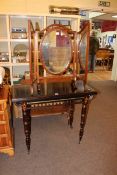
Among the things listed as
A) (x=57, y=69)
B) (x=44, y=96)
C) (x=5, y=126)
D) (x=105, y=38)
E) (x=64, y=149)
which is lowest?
(x=64, y=149)

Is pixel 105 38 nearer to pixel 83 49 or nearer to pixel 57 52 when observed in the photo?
pixel 83 49

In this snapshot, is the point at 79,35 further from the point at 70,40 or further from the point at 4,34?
the point at 4,34

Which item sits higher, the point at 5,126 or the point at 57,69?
the point at 57,69

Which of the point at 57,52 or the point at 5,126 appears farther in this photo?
the point at 57,52

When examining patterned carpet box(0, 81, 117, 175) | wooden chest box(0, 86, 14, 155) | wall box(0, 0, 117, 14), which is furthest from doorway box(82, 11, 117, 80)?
wooden chest box(0, 86, 14, 155)

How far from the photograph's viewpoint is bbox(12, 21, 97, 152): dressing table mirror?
1.78 metres

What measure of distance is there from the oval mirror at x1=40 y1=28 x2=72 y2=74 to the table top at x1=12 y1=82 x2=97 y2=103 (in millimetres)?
243

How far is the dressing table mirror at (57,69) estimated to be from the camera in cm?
178

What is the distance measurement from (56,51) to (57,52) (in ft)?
0.06

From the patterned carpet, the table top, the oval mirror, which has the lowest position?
the patterned carpet

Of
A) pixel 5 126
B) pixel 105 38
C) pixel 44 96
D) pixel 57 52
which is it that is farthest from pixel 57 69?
pixel 105 38

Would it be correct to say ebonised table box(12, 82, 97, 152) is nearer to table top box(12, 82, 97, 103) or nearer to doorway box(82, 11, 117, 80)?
table top box(12, 82, 97, 103)

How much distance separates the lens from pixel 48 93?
176 centimetres

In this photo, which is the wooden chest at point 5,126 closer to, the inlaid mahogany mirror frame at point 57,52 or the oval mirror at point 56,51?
the inlaid mahogany mirror frame at point 57,52
